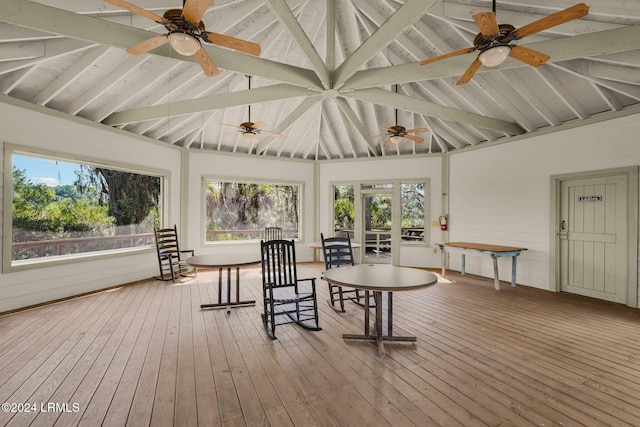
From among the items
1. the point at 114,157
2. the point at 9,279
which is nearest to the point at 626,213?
the point at 114,157

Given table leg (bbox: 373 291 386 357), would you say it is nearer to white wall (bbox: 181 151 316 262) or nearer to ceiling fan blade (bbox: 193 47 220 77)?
ceiling fan blade (bbox: 193 47 220 77)

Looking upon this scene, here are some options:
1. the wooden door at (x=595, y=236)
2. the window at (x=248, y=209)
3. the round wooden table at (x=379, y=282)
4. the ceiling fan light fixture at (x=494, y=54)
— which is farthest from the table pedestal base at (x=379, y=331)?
the window at (x=248, y=209)

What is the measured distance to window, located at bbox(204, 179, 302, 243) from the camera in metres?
7.79

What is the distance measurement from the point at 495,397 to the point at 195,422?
2.20 meters

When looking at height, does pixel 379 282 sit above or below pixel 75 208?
below

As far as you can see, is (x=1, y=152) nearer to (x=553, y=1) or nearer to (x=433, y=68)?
(x=433, y=68)

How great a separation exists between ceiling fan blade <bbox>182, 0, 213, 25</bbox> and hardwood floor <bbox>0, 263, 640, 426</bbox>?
3.02m

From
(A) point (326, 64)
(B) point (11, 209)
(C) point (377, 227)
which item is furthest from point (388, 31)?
(C) point (377, 227)

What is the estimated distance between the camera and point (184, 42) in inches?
104

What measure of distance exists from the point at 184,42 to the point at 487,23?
8.57 feet

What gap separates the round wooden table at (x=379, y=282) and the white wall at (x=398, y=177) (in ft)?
14.6

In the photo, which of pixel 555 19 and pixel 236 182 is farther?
pixel 236 182

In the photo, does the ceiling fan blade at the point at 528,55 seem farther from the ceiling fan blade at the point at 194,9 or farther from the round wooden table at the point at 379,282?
the ceiling fan blade at the point at 194,9

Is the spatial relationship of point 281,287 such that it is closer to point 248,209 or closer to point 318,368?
point 318,368
